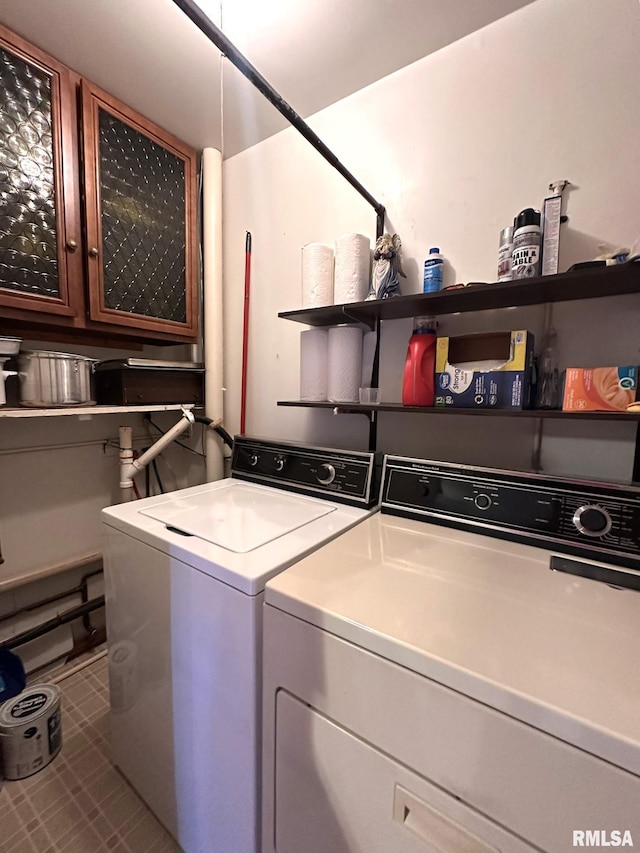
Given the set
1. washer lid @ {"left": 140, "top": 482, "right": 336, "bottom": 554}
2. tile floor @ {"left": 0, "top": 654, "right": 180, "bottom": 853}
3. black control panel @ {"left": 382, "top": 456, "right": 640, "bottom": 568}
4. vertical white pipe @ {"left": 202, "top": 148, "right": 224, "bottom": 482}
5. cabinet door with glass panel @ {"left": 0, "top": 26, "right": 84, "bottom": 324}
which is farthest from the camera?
vertical white pipe @ {"left": 202, "top": 148, "right": 224, "bottom": 482}

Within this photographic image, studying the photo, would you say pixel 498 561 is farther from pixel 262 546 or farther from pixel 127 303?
pixel 127 303

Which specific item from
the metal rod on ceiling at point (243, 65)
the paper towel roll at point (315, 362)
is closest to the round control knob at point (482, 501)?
the paper towel roll at point (315, 362)

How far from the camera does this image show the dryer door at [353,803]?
0.57 meters

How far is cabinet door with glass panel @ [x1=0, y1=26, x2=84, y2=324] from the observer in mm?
1240

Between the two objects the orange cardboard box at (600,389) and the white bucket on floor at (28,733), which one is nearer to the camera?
the orange cardboard box at (600,389)

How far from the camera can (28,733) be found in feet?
4.28

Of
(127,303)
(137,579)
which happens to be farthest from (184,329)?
(137,579)

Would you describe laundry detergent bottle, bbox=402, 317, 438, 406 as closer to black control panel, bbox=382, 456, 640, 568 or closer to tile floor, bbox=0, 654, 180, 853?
black control panel, bbox=382, 456, 640, 568

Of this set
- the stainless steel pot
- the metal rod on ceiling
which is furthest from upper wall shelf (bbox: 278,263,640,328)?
the stainless steel pot

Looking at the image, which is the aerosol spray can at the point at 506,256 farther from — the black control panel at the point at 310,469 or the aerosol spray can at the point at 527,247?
the black control panel at the point at 310,469

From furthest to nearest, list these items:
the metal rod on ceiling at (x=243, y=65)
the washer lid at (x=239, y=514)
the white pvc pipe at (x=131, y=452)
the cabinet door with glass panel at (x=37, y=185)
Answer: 1. the white pvc pipe at (x=131, y=452)
2. the cabinet door with glass panel at (x=37, y=185)
3. the washer lid at (x=239, y=514)
4. the metal rod on ceiling at (x=243, y=65)

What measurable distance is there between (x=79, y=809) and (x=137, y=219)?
218 cm

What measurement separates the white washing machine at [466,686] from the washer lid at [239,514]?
0.19 m

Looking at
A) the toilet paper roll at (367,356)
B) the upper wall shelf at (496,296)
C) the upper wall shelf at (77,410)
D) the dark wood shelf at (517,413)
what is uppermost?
the upper wall shelf at (496,296)
